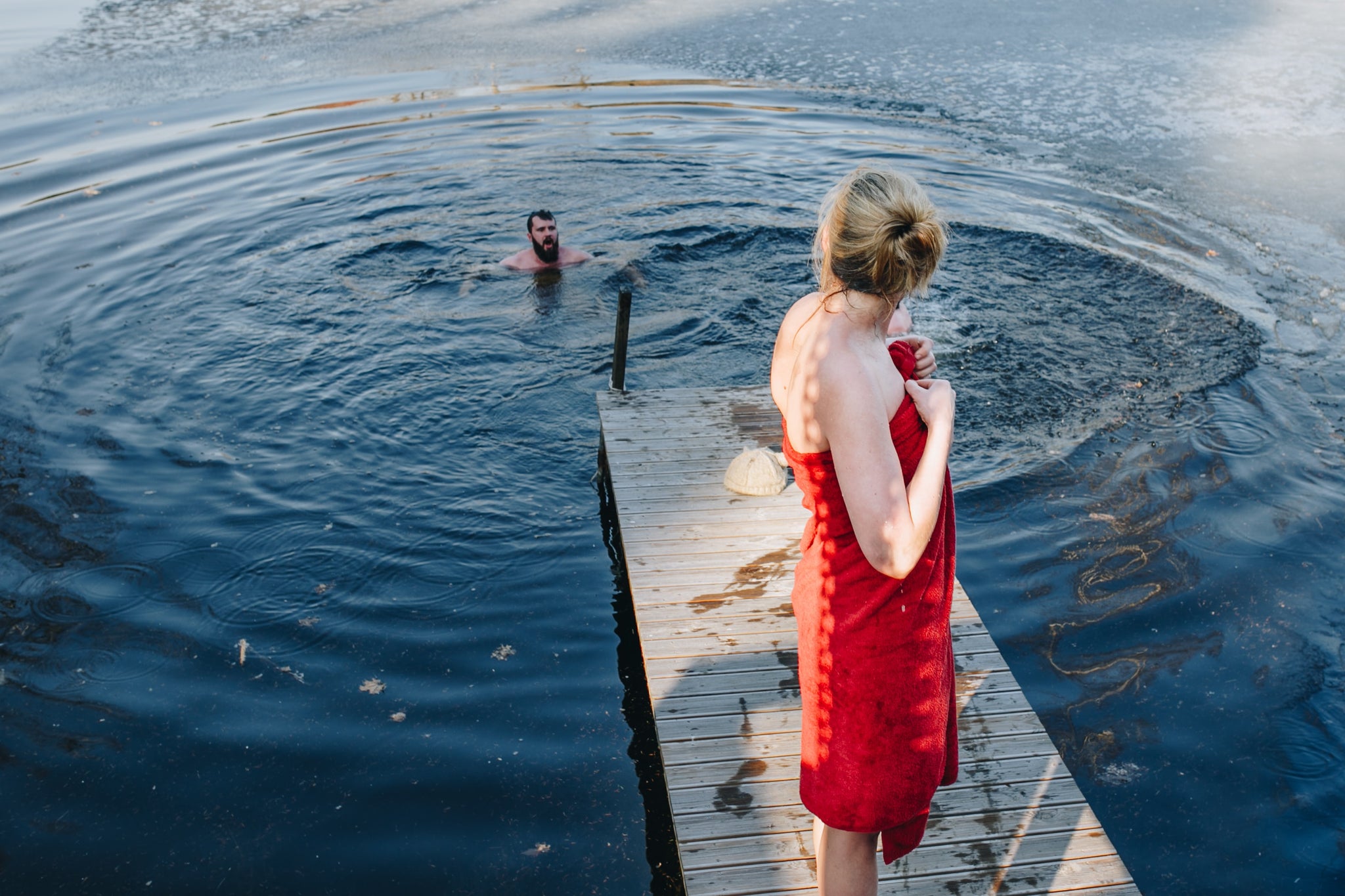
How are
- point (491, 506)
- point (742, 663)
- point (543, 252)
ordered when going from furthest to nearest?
1. point (543, 252)
2. point (491, 506)
3. point (742, 663)

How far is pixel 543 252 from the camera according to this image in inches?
393

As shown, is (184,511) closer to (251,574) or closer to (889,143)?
(251,574)

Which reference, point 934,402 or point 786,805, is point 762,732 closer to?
point 786,805

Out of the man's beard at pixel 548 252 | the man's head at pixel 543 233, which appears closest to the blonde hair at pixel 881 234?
the man's head at pixel 543 233

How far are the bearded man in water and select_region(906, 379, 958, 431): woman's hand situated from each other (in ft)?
25.3

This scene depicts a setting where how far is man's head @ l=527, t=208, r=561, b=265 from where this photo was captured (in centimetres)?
973

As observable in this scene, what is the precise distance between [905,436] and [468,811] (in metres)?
3.18

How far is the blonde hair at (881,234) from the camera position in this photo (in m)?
2.35

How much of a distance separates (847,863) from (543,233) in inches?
313

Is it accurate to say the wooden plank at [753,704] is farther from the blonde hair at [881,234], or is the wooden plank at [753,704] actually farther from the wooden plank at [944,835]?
the blonde hair at [881,234]

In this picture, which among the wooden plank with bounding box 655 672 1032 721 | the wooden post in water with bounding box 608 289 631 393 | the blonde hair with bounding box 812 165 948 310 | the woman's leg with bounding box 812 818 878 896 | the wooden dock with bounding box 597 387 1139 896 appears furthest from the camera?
the wooden post in water with bounding box 608 289 631 393

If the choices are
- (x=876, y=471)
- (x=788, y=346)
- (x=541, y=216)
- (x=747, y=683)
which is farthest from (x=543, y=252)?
(x=876, y=471)

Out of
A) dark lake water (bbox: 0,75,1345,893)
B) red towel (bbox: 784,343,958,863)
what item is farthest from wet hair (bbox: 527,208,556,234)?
red towel (bbox: 784,343,958,863)

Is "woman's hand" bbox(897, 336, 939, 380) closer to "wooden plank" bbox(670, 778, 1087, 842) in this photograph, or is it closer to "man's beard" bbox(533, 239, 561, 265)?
"wooden plank" bbox(670, 778, 1087, 842)
